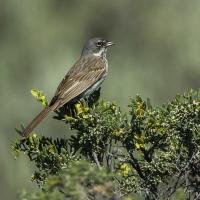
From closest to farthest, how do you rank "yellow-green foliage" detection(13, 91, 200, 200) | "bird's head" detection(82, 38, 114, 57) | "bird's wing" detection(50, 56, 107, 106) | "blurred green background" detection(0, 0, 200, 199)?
1. "yellow-green foliage" detection(13, 91, 200, 200)
2. "bird's wing" detection(50, 56, 107, 106)
3. "bird's head" detection(82, 38, 114, 57)
4. "blurred green background" detection(0, 0, 200, 199)

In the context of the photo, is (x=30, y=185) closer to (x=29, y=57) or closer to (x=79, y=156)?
(x=29, y=57)

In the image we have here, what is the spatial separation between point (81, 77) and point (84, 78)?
0.25ft

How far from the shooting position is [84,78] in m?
10.8

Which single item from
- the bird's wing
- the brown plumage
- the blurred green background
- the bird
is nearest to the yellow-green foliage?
the bird

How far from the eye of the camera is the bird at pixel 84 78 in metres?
9.53

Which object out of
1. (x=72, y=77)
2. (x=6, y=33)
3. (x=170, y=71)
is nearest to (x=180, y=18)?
(x=170, y=71)

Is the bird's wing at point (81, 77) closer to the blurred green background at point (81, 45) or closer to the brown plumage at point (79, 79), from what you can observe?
the brown plumage at point (79, 79)

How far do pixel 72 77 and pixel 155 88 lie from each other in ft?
47.7

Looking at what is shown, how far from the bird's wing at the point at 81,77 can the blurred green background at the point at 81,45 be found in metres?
11.4

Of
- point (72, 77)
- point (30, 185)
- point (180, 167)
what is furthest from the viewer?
point (30, 185)

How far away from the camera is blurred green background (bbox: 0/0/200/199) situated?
2378 centimetres

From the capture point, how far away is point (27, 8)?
2634 centimetres

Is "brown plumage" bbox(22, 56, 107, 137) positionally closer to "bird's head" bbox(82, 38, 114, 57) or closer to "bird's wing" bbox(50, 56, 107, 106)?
"bird's wing" bbox(50, 56, 107, 106)

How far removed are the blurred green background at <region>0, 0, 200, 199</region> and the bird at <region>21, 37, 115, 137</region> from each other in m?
11.1
